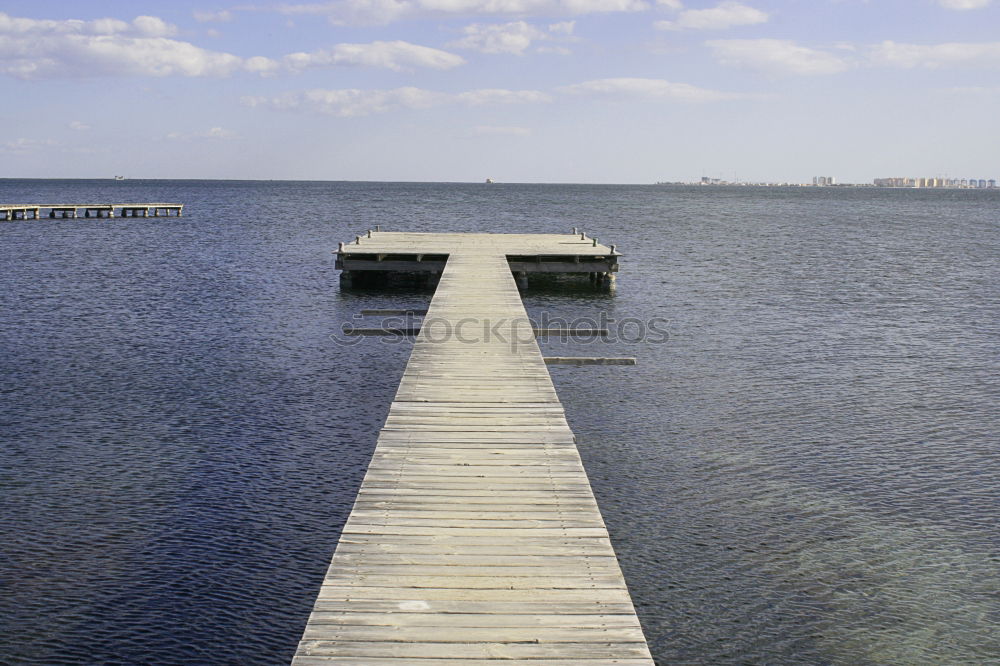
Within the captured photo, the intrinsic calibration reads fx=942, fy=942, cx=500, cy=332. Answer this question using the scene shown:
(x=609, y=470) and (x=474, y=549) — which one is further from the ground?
(x=474, y=549)

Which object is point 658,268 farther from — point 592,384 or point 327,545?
point 327,545

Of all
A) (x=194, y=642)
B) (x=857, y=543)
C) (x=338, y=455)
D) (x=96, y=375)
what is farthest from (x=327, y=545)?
(x=96, y=375)

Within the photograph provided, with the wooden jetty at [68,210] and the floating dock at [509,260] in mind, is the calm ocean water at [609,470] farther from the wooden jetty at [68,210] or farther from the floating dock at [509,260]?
the wooden jetty at [68,210]

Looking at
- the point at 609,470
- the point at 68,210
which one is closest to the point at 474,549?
the point at 609,470

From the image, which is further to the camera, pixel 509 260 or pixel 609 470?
pixel 509 260

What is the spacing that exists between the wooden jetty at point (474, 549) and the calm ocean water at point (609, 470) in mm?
1497

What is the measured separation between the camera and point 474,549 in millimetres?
7117

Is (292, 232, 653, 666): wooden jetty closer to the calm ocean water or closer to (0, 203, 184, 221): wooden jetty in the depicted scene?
the calm ocean water

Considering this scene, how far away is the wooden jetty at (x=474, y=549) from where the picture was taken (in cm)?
576

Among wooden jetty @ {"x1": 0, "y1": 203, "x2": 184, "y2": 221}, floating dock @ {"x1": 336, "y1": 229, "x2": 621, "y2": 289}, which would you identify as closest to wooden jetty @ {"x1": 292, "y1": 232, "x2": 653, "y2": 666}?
floating dock @ {"x1": 336, "y1": 229, "x2": 621, "y2": 289}

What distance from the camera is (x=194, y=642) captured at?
8.26 metres

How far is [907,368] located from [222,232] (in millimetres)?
50012

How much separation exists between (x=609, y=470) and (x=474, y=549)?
569 cm

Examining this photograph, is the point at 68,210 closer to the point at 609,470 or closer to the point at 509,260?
the point at 509,260
